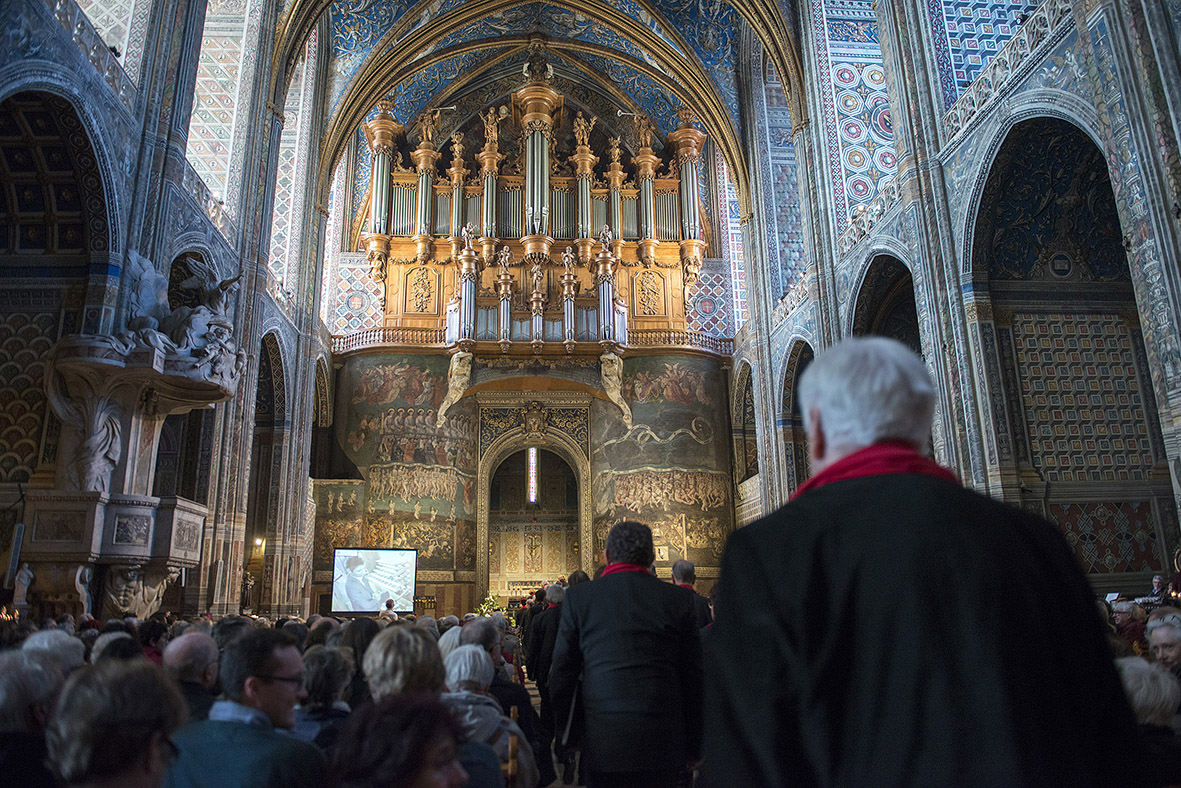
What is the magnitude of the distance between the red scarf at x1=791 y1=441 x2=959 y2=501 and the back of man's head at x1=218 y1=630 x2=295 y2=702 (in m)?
1.77

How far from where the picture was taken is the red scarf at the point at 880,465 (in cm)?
147

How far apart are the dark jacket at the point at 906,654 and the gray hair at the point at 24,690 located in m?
2.02

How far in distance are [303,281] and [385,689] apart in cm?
1626

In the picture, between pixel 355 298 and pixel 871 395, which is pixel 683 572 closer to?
pixel 871 395

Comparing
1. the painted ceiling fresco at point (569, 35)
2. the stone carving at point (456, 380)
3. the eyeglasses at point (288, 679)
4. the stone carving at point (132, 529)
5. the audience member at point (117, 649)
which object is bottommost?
the eyeglasses at point (288, 679)

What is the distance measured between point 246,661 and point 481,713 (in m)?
0.87

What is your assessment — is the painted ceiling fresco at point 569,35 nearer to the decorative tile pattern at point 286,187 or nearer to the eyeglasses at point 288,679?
the decorative tile pattern at point 286,187

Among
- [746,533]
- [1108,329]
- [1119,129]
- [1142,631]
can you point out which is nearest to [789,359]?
[1108,329]

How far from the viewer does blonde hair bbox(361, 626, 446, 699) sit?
8.46 feet

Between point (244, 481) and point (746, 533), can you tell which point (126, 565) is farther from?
point (746, 533)

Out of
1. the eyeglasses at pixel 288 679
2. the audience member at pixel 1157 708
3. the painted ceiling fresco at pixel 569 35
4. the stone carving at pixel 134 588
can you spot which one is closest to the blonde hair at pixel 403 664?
the eyeglasses at pixel 288 679

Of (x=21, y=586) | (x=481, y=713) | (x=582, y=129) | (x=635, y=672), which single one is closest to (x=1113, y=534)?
(x=635, y=672)

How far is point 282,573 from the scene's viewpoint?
15352 millimetres

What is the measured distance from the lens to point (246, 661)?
2453 millimetres
